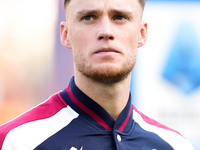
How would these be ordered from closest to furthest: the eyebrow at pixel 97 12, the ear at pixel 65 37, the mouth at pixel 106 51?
the mouth at pixel 106 51 < the eyebrow at pixel 97 12 < the ear at pixel 65 37

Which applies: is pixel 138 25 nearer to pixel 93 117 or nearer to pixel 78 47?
pixel 78 47

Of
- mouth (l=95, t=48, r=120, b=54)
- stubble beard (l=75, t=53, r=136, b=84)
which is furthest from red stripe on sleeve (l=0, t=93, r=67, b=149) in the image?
mouth (l=95, t=48, r=120, b=54)

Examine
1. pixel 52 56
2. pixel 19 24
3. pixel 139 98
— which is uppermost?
pixel 19 24

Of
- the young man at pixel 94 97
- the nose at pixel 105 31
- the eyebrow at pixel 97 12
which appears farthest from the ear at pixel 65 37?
the nose at pixel 105 31

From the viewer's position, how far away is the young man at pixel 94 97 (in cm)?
267

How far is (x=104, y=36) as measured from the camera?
2.66 m

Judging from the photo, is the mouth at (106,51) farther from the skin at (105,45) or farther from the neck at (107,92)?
the neck at (107,92)

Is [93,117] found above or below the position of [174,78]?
above

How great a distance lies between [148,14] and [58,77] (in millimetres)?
1419

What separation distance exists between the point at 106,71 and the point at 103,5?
432 millimetres

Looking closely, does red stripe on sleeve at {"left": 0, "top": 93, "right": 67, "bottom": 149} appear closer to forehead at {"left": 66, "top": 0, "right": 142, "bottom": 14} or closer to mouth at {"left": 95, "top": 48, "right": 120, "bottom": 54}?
mouth at {"left": 95, "top": 48, "right": 120, "bottom": 54}

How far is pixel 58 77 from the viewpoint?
571 cm

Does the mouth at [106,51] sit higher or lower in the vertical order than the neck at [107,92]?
higher

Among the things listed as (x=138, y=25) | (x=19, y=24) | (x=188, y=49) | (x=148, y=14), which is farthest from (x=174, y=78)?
(x=138, y=25)
